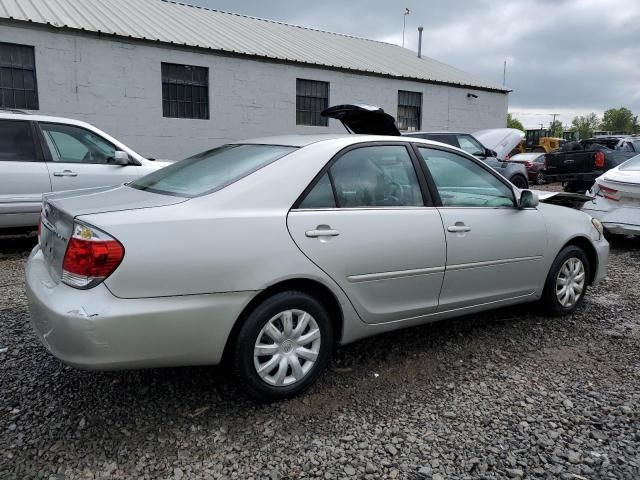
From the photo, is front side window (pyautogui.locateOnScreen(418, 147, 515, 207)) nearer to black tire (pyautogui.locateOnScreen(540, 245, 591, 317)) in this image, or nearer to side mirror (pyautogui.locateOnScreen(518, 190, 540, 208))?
side mirror (pyautogui.locateOnScreen(518, 190, 540, 208))

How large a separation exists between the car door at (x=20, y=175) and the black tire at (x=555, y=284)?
545 centimetres

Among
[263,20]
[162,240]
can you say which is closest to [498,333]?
[162,240]

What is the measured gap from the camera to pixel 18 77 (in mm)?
12016

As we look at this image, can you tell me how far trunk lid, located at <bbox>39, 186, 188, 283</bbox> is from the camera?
266 centimetres

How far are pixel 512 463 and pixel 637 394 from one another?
1209mm

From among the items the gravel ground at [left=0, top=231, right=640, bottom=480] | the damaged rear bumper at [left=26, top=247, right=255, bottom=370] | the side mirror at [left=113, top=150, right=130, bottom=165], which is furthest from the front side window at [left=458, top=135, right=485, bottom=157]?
the damaged rear bumper at [left=26, top=247, right=255, bottom=370]

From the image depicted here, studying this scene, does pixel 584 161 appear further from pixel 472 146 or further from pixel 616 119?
pixel 616 119

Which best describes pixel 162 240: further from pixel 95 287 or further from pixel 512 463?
pixel 512 463

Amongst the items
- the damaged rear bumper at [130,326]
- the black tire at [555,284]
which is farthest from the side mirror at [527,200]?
the damaged rear bumper at [130,326]

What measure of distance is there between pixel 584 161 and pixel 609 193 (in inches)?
227

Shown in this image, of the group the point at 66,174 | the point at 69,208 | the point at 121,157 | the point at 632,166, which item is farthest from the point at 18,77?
the point at 632,166

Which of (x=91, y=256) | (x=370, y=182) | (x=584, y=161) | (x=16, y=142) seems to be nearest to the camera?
(x=91, y=256)

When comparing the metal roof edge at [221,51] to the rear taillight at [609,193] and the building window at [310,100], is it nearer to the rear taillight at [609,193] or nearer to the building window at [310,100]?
the building window at [310,100]

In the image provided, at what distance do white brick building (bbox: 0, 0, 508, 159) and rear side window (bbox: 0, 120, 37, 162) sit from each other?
6.79 m
